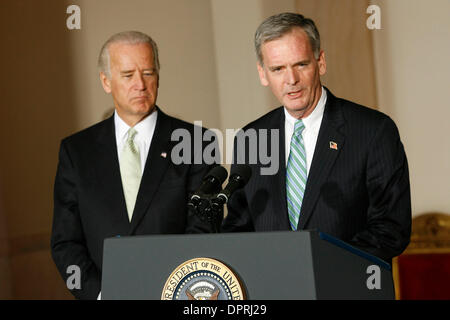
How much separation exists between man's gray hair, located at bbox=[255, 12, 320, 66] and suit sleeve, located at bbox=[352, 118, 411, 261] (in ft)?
1.49

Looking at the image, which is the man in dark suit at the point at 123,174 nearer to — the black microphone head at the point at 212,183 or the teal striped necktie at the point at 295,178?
the teal striped necktie at the point at 295,178

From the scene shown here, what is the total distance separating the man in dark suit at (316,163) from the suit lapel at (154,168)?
0.42 meters

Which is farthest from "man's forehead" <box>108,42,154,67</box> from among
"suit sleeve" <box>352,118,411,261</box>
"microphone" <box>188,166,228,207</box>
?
"microphone" <box>188,166,228,207</box>

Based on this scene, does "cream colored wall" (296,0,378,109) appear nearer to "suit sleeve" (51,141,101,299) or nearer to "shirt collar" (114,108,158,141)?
"shirt collar" (114,108,158,141)

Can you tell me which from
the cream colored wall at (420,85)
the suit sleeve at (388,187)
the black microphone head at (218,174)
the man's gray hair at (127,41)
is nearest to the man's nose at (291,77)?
the suit sleeve at (388,187)

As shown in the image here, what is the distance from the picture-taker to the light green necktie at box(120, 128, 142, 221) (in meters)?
2.98

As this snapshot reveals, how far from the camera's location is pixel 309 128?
263cm

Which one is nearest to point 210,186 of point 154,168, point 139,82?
point 154,168

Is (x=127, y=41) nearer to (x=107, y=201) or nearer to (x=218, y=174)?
(x=107, y=201)

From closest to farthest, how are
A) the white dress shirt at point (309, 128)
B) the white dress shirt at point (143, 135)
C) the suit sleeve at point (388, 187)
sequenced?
the suit sleeve at point (388, 187) < the white dress shirt at point (309, 128) < the white dress shirt at point (143, 135)

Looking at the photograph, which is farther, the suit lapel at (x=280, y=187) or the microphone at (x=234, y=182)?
the suit lapel at (x=280, y=187)

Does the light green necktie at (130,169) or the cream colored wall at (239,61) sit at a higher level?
the cream colored wall at (239,61)

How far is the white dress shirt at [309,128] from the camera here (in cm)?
260
